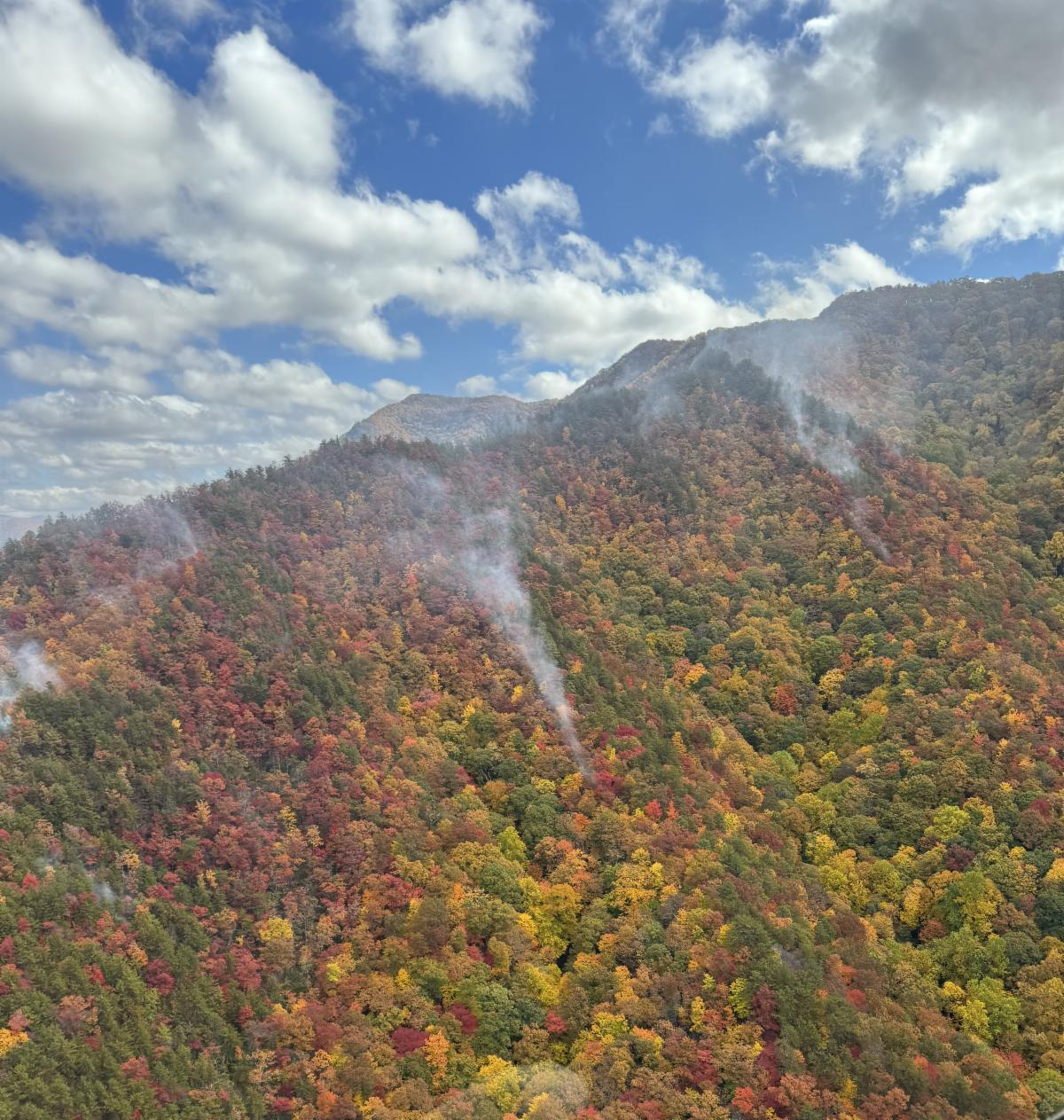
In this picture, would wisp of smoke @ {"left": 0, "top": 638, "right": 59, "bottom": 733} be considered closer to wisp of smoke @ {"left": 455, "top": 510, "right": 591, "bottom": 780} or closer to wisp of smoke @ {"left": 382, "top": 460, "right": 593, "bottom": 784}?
wisp of smoke @ {"left": 382, "top": 460, "right": 593, "bottom": 784}

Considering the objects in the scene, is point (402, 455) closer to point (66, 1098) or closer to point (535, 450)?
point (535, 450)

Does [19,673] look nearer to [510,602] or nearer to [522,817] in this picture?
[522,817]

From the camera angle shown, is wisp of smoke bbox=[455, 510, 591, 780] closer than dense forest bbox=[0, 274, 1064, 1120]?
No

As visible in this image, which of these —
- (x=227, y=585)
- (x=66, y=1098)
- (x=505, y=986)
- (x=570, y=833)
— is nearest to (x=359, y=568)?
(x=227, y=585)

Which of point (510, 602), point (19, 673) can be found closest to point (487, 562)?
point (510, 602)

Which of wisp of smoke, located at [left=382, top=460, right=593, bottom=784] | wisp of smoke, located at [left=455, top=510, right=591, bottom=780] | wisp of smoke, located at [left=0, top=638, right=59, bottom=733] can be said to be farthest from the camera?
wisp of smoke, located at [left=382, top=460, right=593, bottom=784]

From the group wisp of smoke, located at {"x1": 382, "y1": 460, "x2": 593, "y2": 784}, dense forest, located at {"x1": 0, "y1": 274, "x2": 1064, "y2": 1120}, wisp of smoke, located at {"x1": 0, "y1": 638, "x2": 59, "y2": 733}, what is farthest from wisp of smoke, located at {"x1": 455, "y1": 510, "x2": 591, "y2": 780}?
wisp of smoke, located at {"x1": 0, "y1": 638, "x2": 59, "y2": 733}

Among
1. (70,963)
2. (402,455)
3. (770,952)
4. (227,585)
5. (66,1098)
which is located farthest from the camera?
(402,455)
